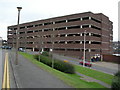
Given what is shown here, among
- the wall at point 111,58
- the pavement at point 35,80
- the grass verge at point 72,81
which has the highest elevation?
the pavement at point 35,80

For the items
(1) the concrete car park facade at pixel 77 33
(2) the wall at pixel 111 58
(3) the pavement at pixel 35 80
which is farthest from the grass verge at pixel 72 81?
(2) the wall at pixel 111 58

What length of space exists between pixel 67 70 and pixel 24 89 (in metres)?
10.5

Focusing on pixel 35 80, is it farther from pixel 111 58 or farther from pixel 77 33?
pixel 111 58

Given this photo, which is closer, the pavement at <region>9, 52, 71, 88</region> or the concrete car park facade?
the pavement at <region>9, 52, 71, 88</region>

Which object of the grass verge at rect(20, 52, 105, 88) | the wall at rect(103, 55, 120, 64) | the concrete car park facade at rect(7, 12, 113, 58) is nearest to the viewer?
the grass verge at rect(20, 52, 105, 88)

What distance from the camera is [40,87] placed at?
7.48 metres

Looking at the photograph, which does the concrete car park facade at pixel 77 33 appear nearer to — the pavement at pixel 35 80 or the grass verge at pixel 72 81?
the grass verge at pixel 72 81

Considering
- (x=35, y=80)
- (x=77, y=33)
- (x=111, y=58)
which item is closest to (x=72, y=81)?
(x=35, y=80)

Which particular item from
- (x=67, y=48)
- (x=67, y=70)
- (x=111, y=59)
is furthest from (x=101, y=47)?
(x=67, y=70)

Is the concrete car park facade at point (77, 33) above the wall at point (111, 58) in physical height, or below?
above

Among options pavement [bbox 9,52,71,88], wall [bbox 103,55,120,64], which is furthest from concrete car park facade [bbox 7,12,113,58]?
pavement [bbox 9,52,71,88]

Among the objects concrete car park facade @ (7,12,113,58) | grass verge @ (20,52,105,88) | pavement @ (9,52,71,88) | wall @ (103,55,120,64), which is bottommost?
wall @ (103,55,120,64)

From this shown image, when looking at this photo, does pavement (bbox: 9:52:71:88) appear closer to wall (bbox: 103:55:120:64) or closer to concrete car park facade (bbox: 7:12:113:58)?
concrete car park facade (bbox: 7:12:113:58)

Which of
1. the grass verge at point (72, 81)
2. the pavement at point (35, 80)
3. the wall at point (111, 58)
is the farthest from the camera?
the wall at point (111, 58)
